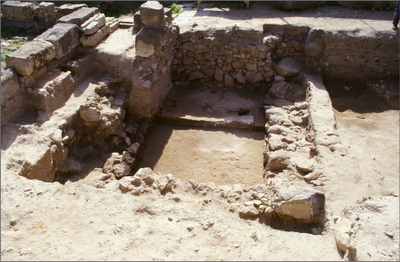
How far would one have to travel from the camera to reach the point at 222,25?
8.76 meters

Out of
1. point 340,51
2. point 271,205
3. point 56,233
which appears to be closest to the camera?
point 56,233

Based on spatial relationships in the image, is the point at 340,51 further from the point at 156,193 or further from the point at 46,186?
the point at 46,186

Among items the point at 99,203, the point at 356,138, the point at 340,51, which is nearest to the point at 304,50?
the point at 340,51

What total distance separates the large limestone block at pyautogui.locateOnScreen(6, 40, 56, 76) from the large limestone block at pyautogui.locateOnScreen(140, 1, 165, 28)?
183 centimetres

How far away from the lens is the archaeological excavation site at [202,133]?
4.14 meters

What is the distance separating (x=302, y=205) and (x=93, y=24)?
17.9 feet

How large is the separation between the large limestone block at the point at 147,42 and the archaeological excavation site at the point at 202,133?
0.10 ft

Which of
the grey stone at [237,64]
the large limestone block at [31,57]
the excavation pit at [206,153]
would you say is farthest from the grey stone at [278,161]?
the large limestone block at [31,57]

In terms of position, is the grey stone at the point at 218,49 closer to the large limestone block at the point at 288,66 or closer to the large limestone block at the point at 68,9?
the large limestone block at the point at 288,66

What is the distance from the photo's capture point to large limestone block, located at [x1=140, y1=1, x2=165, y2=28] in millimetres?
7238

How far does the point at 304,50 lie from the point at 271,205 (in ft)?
15.4

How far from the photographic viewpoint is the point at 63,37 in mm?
6941

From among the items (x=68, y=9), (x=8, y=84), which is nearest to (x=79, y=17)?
(x=68, y=9)

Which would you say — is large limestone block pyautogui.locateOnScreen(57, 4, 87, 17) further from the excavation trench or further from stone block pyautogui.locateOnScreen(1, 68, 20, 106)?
stone block pyautogui.locateOnScreen(1, 68, 20, 106)
